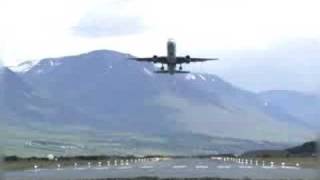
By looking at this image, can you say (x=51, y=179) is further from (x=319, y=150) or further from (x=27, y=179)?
(x=319, y=150)

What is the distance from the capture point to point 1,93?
2959cm

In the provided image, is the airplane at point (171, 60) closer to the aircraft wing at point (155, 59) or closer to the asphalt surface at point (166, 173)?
the aircraft wing at point (155, 59)

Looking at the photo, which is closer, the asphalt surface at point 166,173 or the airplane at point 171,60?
the asphalt surface at point 166,173

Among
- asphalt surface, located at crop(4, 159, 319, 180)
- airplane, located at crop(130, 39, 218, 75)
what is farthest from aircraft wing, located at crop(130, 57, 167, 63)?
asphalt surface, located at crop(4, 159, 319, 180)

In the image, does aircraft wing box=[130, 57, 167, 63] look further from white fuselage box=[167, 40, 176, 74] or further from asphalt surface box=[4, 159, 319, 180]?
asphalt surface box=[4, 159, 319, 180]

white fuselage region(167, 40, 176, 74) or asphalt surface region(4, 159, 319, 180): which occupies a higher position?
white fuselage region(167, 40, 176, 74)

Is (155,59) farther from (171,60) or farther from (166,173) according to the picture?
(166,173)

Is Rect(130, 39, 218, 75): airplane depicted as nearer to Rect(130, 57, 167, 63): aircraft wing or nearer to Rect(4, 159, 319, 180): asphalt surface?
Rect(130, 57, 167, 63): aircraft wing

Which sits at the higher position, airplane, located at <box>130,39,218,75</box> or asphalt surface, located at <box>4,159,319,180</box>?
airplane, located at <box>130,39,218,75</box>

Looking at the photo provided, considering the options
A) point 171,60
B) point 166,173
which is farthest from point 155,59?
point 166,173

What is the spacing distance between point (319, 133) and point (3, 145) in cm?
925

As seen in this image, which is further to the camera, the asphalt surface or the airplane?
the airplane

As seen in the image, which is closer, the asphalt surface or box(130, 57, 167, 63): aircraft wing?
the asphalt surface

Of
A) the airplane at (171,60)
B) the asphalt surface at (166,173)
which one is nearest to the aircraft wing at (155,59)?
the airplane at (171,60)
